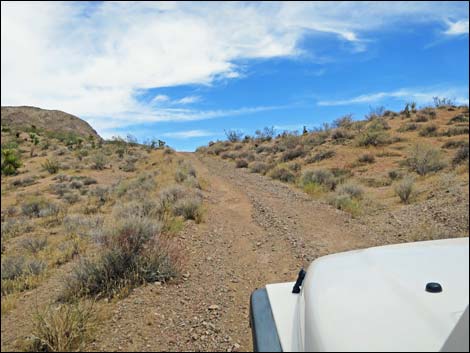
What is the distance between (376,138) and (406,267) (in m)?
20.6

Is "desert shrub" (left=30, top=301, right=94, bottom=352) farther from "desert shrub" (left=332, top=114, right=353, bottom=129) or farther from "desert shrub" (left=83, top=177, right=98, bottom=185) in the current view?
"desert shrub" (left=332, top=114, right=353, bottom=129)

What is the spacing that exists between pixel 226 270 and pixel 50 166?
12622 mm

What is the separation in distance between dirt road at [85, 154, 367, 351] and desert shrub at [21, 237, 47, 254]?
2.39m

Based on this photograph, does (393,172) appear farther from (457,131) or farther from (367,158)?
(457,131)

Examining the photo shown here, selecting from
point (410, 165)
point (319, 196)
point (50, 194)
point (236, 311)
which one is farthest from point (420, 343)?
point (410, 165)

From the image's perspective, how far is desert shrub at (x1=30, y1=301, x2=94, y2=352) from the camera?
129 inches

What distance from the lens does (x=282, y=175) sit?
16.1m

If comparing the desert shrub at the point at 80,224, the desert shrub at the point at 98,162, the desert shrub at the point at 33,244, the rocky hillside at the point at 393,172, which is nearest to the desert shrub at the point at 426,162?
the rocky hillside at the point at 393,172

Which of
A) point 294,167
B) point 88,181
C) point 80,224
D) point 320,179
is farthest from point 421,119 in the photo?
point 80,224

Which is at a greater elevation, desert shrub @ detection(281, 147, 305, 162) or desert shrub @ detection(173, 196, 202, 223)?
desert shrub @ detection(281, 147, 305, 162)

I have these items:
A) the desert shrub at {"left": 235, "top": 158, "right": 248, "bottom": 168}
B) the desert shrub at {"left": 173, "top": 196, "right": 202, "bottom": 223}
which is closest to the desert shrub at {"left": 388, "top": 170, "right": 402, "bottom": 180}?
the desert shrub at {"left": 173, "top": 196, "right": 202, "bottom": 223}

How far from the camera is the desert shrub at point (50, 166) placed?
15.2m

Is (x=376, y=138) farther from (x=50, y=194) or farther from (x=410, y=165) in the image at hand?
(x=50, y=194)

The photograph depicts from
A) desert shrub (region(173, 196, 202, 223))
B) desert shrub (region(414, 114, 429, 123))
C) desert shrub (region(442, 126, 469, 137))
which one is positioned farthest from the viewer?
desert shrub (region(414, 114, 429, 123))
